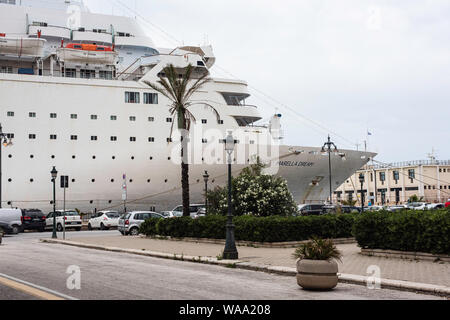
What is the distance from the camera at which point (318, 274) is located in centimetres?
903

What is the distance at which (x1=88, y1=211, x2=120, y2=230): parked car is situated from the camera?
3281 centimetres

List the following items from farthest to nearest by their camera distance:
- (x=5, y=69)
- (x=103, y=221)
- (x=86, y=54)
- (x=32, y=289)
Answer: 1. (x=5, y=69)
2. (x=86, y=54)
3. (x=103, y=221)
4. (x=32, y=289)

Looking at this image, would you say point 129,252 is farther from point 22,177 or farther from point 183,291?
point 22,177

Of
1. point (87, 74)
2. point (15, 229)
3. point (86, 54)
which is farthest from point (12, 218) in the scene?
point (87, 74)

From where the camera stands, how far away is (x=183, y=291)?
8.79m

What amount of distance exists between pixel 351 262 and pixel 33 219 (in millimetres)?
24292

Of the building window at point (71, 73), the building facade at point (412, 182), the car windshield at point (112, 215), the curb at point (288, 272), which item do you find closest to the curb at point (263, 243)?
the curb at point (288, 272)

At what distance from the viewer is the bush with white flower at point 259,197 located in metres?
22.2

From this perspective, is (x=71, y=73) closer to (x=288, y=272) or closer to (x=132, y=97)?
(x=132, y=97)

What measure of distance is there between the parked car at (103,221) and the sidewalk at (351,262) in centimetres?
1312

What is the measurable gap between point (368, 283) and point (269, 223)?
7.70m

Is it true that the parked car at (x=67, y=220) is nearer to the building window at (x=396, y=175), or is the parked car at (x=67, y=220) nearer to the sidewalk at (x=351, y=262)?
the sidewalk at (x=351, y=262)

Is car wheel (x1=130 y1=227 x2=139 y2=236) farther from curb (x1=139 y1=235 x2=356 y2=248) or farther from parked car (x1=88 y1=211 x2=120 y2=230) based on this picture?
curb (x1=139 y1=235 x2=356 y2=248)
